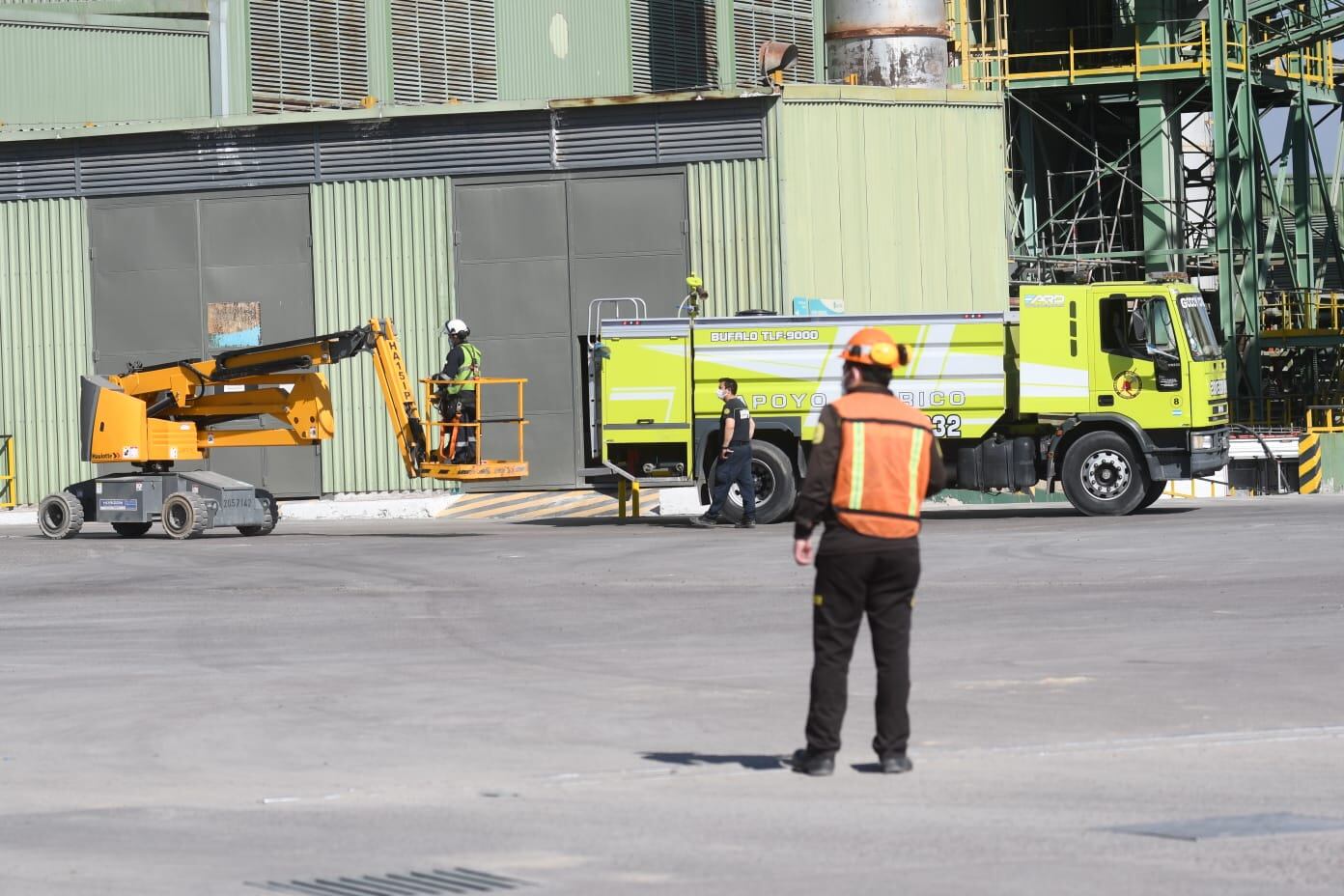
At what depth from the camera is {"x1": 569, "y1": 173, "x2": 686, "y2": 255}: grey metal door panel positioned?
30.9 metres

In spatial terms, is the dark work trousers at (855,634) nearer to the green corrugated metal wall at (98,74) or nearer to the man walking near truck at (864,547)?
the man walking near truck at (864,547)

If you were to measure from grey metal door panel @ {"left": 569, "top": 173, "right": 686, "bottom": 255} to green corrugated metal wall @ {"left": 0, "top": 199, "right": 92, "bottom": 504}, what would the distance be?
26.2 feet

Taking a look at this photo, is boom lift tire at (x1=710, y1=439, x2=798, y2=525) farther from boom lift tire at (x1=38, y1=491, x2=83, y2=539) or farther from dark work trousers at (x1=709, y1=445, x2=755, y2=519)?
boom lift tire at (x1=38, y1=491, x2=83, y2=539)

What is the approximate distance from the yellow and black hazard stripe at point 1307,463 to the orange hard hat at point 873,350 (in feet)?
73.4

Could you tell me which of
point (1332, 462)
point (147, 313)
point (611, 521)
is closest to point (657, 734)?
point (611, 521)

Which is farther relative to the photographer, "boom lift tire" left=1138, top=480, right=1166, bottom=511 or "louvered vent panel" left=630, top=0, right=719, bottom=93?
"louvered vent panel" left=630, top=0, right=719, bottom=93

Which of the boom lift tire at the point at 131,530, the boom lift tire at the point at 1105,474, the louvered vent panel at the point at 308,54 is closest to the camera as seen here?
the boom lift tire at the point at 1105,474

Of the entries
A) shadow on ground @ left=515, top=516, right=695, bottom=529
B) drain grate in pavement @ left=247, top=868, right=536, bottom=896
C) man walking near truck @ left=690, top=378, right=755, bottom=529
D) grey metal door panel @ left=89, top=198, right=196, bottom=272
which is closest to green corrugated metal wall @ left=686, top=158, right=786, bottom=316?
shadow on ground @ left=515, top=516, right=695, bottom=529

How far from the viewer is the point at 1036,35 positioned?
156ft

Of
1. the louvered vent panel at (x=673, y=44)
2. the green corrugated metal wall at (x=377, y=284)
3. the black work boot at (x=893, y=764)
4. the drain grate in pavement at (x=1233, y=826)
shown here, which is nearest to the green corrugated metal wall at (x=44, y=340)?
the green corrugated metal wall at (x=377, y=284)

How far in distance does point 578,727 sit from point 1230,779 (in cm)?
318

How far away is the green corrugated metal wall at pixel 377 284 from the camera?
31422mm

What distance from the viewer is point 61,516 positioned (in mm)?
25078

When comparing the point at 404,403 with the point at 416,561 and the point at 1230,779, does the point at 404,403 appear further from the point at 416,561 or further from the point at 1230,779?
the point at 1230,779
